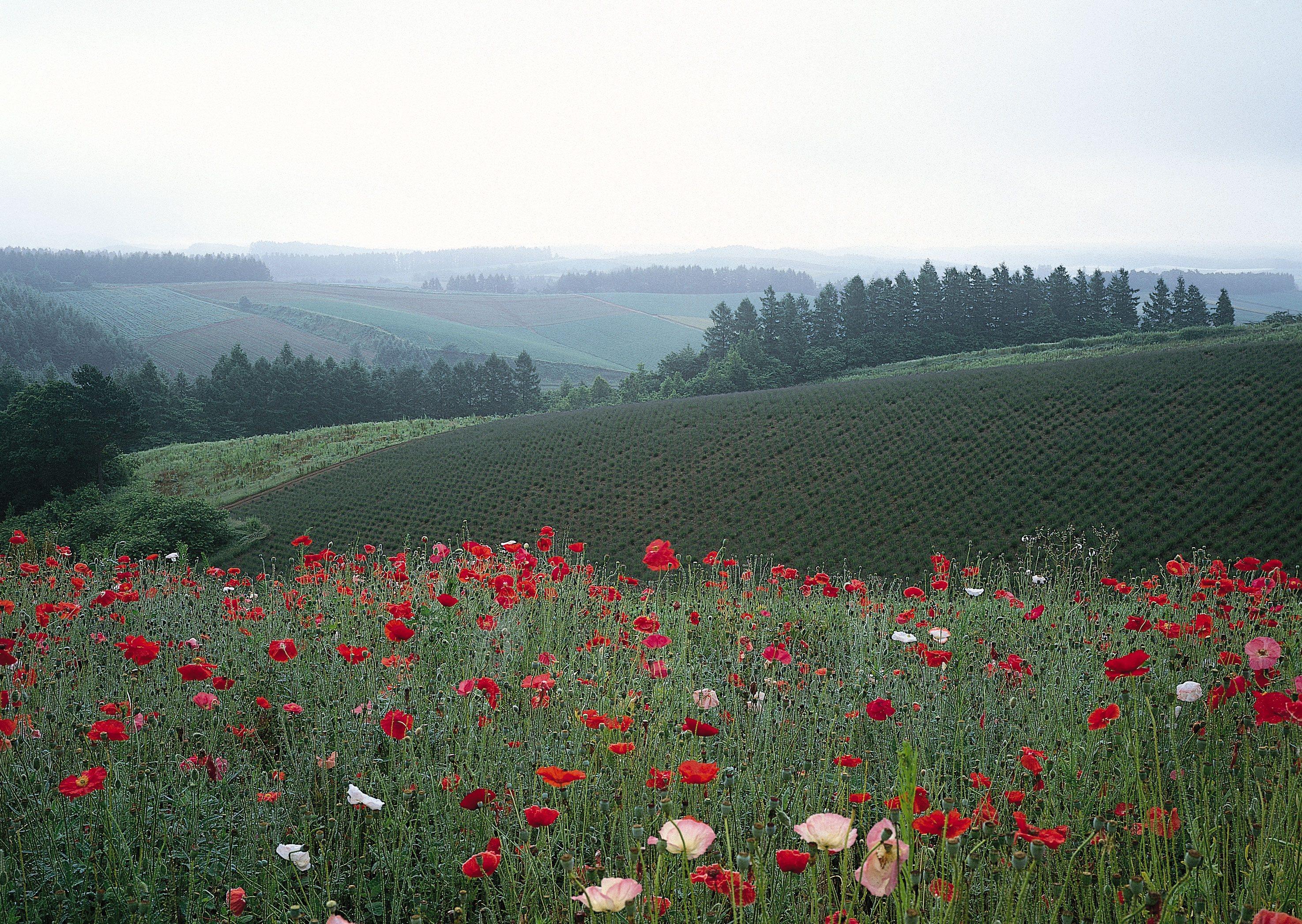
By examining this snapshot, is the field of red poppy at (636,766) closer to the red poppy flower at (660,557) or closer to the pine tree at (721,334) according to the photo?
the red poppy flower at (660,557)

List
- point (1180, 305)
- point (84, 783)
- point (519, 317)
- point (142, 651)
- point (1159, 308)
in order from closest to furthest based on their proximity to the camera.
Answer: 1. point (84, 783)
2. point (142, 651)
3. point (1180, 305)
4. point (1159, 308)
5. point (519, 317)

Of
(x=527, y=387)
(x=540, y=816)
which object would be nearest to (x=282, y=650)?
(x=540, y=816)

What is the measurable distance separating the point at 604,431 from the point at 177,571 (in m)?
39.3

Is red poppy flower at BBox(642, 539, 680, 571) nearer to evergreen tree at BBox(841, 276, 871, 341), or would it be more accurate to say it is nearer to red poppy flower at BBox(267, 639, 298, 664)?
red poppy flower at BBox(267, 639, 298, 664)

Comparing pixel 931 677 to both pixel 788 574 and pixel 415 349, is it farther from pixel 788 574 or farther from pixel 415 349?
pixel 415 349

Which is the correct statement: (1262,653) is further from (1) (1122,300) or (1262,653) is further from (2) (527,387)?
(1) (1122,300)

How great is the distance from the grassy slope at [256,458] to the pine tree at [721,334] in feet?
140

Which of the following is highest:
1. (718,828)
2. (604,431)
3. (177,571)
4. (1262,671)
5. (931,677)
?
(1262,671)

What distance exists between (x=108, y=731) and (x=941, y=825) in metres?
2.66

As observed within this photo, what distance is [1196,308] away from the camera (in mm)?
86688

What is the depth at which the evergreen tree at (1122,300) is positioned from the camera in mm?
85062

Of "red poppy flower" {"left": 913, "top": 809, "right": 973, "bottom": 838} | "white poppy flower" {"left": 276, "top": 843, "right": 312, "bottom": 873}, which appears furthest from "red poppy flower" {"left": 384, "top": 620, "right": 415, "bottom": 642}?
"red poppy flower" {"left": 913, "top": 809, "right": 973, "bottom": 838}

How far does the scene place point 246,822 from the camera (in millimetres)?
2863

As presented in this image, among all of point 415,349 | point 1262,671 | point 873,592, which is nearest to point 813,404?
point 873,592
